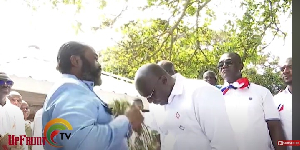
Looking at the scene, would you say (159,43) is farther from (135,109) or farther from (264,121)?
(264,121)

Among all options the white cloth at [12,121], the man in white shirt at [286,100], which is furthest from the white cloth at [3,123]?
the man in white shirt at [286,100]

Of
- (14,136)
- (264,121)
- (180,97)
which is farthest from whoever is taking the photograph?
(14,136)

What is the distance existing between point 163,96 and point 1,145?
96 centimetres

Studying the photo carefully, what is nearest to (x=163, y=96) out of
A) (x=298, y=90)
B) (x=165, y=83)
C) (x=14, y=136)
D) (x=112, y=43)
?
(x=165, y=83)

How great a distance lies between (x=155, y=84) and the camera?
167cm

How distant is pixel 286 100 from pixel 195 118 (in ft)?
1.93

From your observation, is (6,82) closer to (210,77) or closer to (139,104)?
(139,104)

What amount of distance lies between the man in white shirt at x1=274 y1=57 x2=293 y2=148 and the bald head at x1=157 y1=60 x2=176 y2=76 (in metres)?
0.57

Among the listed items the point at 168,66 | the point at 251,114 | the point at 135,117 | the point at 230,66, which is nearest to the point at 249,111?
the point at 251,114

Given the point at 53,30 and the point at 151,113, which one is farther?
the point at 53,30

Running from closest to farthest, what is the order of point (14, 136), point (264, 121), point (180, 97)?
point (180, 97) < point (264, 121) < point (14, 136)

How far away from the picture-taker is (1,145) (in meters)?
1.92

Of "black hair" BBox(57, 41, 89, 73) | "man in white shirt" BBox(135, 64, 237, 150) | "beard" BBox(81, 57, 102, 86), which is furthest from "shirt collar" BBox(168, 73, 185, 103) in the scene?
"black hair" BBox(57, 41, 89, 73)

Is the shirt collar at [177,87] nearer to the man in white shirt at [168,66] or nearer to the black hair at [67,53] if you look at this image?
the man in white shirt at [168,66]
